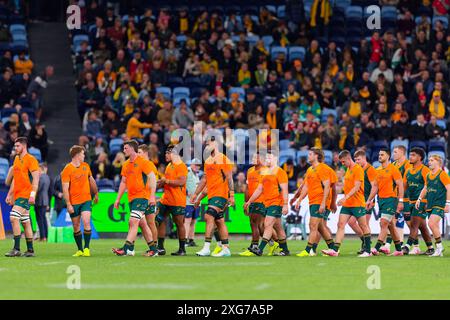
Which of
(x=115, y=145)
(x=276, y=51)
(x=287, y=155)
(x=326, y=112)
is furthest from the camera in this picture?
(x=276, y=51)

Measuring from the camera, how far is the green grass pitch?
1386cm

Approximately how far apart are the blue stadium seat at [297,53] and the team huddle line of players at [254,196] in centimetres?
1469

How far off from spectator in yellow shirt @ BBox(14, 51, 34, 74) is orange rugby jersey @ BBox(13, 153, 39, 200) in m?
16.4

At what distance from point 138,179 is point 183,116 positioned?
42.8 feet

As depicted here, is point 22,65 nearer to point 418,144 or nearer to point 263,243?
point 418,144

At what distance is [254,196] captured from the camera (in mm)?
22109

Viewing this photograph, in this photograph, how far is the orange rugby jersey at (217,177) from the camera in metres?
21.7

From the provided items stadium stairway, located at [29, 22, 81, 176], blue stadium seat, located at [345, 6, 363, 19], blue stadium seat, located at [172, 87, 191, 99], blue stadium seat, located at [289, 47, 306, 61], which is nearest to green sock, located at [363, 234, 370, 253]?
stadium stairway, located at [29, 22, 81, 176]

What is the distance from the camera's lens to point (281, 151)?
33.8 m

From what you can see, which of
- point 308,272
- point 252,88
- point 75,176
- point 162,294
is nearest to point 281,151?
point 252,88

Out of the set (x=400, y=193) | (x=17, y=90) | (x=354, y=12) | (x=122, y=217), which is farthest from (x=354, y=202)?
(x=354, y=12)

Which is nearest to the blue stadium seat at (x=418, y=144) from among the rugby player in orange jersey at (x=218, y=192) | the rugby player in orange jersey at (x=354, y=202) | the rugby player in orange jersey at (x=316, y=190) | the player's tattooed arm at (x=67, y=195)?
the rugby player in orange jersey at (x=354, y=202)
